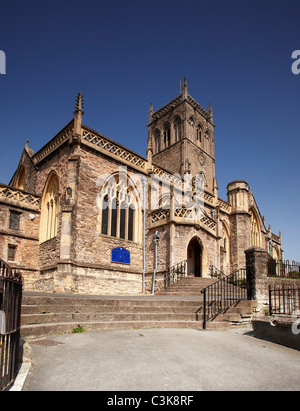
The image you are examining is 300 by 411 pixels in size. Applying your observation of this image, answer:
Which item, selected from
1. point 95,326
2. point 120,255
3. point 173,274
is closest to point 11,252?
point 120,255

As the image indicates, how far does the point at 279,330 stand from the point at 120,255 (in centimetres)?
1141

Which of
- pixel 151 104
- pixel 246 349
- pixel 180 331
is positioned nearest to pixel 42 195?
pixel 180 331

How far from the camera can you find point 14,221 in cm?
1744

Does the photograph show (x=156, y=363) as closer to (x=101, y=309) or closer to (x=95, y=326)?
(x=95, y=326)

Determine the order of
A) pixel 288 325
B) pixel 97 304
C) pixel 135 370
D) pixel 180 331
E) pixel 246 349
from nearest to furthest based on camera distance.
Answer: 1. pixel 135 370
2. pixel 246 349
3. pixel 288 325
4. pixel 180 331
5. pixel 97 304

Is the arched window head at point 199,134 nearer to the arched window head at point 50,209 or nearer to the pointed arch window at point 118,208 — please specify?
the pointed arch window at point 118,208

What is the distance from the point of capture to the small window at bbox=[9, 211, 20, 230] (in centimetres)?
1723

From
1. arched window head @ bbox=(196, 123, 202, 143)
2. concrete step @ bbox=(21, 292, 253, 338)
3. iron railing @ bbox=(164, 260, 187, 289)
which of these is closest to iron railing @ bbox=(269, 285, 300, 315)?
concrete step @ bbox=(21, 292, 253, 338)

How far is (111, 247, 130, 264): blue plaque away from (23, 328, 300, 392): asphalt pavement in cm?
1028

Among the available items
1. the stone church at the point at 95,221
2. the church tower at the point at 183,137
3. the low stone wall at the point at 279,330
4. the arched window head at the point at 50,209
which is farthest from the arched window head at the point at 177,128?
the low stone wall at the point at 279,330

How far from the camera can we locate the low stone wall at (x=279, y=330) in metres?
7.42

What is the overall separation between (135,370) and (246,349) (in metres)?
3.12
